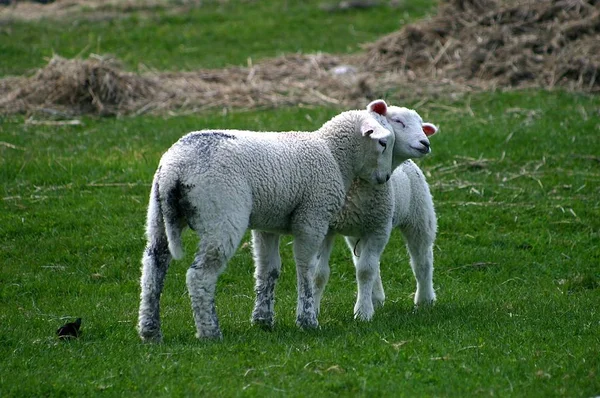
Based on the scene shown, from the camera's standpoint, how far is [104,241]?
12062mm

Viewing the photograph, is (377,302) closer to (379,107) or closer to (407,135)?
(407,135)

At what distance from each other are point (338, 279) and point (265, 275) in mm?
2585

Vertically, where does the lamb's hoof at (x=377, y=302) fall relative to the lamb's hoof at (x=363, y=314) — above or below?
below

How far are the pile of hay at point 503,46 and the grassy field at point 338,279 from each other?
35.5 inches

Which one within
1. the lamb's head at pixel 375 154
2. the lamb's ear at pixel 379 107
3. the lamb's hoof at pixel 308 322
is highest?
the lamb's ear at pixel 379 107

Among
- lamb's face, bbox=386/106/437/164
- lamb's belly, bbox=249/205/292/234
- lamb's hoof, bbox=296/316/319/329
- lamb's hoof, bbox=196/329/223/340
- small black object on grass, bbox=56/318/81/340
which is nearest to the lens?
lamb's hoof, bbox=196/329/223/340

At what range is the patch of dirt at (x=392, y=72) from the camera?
17.8 metres

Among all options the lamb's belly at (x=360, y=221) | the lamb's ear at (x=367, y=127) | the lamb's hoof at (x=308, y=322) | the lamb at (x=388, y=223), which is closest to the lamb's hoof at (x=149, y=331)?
the lamb's hoof at (x=308, y=322)

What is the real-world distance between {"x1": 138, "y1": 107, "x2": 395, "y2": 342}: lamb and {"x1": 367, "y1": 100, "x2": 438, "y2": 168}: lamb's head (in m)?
0.10

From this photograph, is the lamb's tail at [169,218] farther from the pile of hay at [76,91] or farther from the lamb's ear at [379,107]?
the pile of hay at [76,91]

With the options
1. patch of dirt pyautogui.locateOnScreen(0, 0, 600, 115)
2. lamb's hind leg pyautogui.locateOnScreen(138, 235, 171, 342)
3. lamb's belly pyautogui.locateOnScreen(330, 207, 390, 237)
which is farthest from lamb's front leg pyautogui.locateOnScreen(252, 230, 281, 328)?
patch of dirt pyautogui.locateOnScreen(0, 0, 600, 115)

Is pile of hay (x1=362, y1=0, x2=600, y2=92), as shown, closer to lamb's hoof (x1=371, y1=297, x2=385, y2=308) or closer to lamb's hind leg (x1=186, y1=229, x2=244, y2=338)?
lamb's hoof (x1=371, y1=297, x2=385, y2=308)

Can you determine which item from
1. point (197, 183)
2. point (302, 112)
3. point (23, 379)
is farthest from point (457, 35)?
point (23, 379)

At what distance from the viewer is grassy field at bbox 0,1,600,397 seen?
23.9 ft
